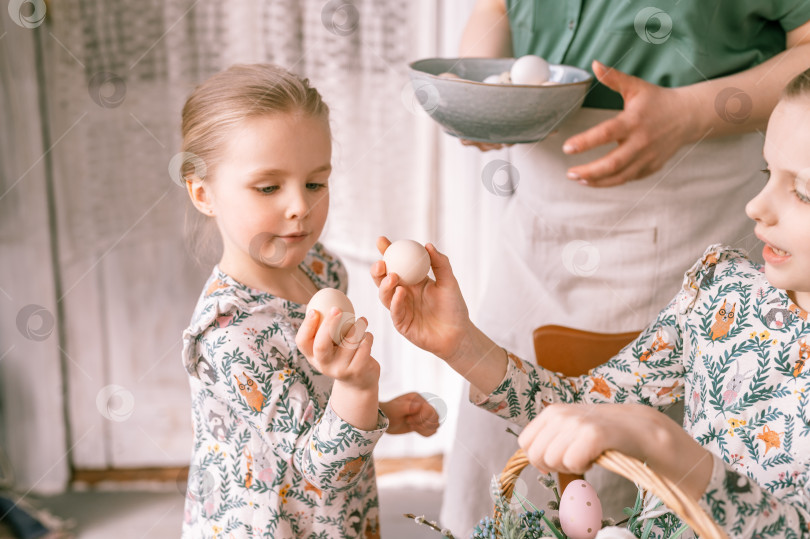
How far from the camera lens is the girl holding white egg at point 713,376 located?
0.70 metres

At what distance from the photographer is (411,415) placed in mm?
1115

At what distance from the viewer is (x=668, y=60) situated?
119 centimetres

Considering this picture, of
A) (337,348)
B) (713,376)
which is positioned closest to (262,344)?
(337,348)

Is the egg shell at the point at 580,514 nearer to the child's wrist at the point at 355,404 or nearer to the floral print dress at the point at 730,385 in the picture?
the floral print dress at the point at 730,385

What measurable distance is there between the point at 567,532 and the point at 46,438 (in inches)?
71.1

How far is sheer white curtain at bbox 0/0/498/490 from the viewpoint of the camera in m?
1.98

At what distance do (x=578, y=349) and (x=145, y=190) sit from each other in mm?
1380

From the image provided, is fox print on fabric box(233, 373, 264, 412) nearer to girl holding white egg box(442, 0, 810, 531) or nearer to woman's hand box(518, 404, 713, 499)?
woman's hand box(518, 404, 713, 499)

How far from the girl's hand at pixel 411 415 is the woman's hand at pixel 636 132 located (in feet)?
1.32

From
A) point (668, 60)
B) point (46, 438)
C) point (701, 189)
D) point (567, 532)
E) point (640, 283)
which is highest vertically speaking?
point (668, 60)

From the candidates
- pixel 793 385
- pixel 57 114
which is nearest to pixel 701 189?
pixel 793 385

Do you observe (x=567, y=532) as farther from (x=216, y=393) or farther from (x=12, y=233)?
(x=12, y=233)

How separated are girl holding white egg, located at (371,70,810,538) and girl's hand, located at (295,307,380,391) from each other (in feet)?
0.27

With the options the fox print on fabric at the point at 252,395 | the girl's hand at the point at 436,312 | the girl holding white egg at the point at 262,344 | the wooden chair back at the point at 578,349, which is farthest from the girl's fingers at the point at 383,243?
the wooden chair back at the point at 578,349
